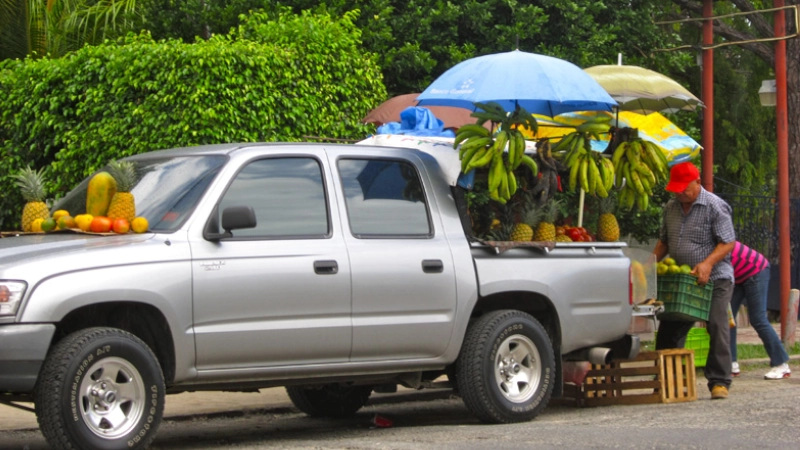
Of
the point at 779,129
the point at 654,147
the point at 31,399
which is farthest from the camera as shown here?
the point at 779,129

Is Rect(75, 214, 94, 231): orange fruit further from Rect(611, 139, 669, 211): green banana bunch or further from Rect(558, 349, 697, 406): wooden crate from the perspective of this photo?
Rect(611, 139, 669, 211): green banana bunch

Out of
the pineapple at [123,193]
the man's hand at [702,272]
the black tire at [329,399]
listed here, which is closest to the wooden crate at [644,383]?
the man's hand at [702,272]

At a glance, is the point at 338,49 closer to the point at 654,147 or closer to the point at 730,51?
the point at 654,147

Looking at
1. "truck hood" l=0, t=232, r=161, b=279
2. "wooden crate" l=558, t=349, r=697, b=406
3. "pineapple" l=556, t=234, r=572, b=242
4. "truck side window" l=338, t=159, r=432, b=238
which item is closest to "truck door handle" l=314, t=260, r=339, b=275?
"truck side window" l=338, t=159, r=432, b=238

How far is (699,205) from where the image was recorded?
10141 mm

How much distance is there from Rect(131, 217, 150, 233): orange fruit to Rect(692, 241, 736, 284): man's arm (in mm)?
4769

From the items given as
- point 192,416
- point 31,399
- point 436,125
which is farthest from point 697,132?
point 31,399

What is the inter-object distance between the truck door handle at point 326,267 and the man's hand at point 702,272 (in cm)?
366

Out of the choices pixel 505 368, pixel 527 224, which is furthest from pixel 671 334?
pixel 505 368

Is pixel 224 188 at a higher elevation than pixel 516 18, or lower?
lower

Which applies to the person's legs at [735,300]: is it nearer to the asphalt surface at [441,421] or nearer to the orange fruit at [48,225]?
the asphalt surface at [441,421]

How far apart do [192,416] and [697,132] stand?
30.1ft

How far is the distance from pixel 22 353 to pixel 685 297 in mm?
5535

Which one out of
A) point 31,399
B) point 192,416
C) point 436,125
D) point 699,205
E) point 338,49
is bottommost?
point 192,416
